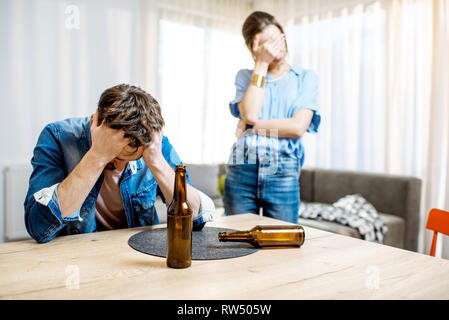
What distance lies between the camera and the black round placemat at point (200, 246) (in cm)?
91

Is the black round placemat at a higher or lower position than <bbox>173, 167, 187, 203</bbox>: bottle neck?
lower

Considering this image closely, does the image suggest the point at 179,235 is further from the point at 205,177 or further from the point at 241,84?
the point at 205,177

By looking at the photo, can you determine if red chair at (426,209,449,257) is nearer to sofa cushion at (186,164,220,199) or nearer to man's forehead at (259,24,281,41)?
man's forehead at (259,24,281,41)

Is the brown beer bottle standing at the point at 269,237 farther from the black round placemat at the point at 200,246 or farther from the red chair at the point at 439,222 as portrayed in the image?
the red chair at the point at 439,222

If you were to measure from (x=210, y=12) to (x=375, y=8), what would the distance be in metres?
1.78

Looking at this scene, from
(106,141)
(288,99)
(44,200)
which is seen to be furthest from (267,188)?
(44,200)

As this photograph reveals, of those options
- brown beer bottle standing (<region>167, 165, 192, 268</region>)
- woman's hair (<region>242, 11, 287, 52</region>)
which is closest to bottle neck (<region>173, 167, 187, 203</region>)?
brown beer bottle standing (<region>167, 165, 192, 268</region>)

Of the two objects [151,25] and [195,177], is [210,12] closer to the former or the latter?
[151,25]

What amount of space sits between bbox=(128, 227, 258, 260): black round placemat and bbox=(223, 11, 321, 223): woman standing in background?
0.46 m

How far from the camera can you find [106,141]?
39.6 inches

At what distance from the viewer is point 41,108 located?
3324mm

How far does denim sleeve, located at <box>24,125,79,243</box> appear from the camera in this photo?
99cm
